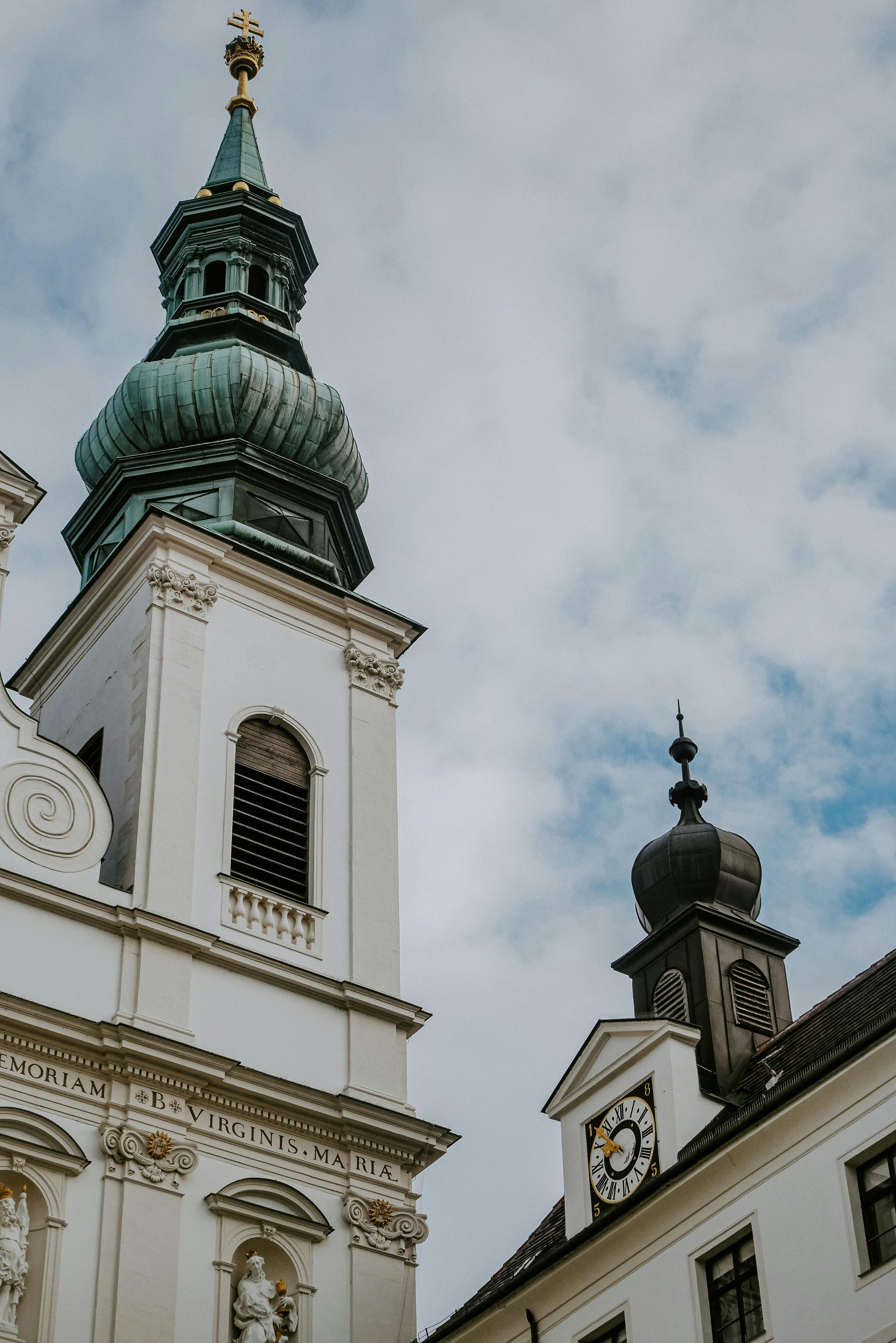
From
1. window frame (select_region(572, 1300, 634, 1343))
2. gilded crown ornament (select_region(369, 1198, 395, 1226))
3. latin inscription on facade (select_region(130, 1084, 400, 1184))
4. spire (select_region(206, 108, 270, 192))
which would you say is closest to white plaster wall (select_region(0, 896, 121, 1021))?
latin inscription on facade (select_region(130, 1084, 400, 1184))

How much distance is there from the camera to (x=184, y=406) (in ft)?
107

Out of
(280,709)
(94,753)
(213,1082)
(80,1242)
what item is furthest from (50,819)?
(80,1242)

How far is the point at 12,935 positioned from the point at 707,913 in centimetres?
779

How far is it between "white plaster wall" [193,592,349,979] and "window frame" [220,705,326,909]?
0.18 feet

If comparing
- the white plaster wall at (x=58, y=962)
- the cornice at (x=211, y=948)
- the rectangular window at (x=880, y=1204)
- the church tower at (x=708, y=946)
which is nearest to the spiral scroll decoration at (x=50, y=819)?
the cornice at (x=211, y=948)

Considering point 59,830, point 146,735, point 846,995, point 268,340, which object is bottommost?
point 846,995

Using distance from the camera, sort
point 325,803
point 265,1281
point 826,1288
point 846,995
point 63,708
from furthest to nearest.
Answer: point 63,708, point 325,803, point 265,1281, point 846,995, point 826,1288

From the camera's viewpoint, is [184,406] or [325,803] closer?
[325,803]

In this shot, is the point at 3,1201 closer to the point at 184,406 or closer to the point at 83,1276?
the point at 83,1276

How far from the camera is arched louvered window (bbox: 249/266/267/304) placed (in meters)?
35.9

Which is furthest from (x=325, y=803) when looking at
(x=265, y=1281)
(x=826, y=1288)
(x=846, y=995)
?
(x=826, y=1288)

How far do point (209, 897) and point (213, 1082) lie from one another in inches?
103

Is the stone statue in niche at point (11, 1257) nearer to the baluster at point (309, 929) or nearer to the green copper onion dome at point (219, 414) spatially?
the baluster at point (309, 929)

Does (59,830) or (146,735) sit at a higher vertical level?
(146,735)
